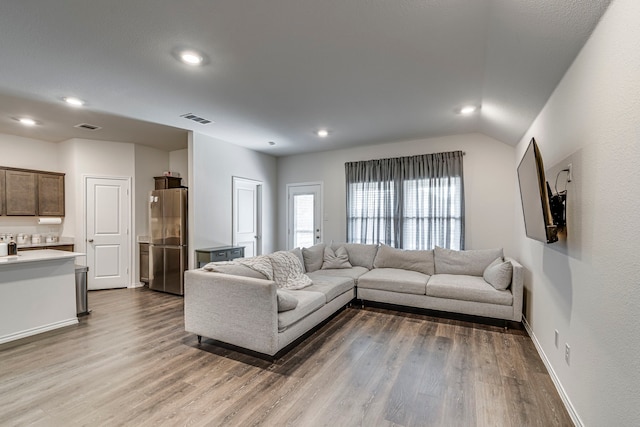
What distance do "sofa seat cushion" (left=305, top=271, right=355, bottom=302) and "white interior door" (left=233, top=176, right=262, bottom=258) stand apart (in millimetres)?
1967

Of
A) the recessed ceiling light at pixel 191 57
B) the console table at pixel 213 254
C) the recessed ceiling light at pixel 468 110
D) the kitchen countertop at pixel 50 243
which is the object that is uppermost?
the recessed ceiling light at pixel 191 57

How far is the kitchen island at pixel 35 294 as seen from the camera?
3.00 m

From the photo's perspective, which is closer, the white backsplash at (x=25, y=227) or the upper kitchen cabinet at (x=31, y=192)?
the upper kitchen cabinet at (x=31, y=192)

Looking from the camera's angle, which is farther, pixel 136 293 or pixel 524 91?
pixel 136 293

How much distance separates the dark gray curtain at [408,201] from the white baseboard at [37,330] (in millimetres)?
4239

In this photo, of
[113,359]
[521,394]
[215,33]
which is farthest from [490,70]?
[113,359]

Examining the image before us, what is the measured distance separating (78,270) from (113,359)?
6.05ft

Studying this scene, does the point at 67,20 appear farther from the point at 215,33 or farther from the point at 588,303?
the point at 588,303

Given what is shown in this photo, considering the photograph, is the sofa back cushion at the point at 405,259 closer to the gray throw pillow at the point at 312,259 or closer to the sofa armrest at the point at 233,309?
the gray throw pillow at the point at 312,259

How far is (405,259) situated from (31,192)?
628cm

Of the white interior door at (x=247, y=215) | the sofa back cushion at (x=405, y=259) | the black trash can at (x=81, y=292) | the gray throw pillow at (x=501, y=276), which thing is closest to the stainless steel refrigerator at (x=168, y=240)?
the white interior door at (x=247, y=215)

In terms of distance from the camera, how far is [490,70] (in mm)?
2508

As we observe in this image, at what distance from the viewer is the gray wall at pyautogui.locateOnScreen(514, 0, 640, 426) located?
125 cm

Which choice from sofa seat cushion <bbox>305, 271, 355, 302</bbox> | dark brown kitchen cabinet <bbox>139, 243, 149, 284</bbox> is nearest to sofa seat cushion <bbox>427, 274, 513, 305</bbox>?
sofa seat cushion <bbox>305, 271, 355, 302</bbox>
